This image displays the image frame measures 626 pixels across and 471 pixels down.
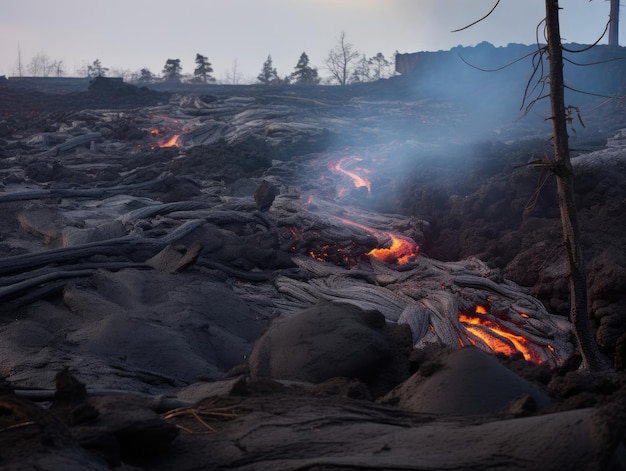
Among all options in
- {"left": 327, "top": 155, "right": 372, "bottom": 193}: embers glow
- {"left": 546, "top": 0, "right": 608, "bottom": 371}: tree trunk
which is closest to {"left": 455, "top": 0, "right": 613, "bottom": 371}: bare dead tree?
{"left": 546, "top": 0, "right": 608, "bottom": 371}: tree trunk

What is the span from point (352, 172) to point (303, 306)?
7.92m

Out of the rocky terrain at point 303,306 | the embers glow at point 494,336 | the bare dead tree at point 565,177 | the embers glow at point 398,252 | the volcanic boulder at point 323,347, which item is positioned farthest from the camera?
the embers glow at point 398,252

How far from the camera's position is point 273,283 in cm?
885

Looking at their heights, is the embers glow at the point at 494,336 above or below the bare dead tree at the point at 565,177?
below

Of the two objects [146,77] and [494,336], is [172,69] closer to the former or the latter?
[146,77]

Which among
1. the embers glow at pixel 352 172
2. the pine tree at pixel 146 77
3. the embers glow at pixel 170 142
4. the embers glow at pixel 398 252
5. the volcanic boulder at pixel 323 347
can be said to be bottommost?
the embers glow at pixel 398 252

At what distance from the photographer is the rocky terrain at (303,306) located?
9.53 ft

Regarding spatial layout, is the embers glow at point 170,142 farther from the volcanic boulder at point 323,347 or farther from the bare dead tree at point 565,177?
the bare dead tree at point 565,177

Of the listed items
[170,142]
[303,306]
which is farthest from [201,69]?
[303,306]

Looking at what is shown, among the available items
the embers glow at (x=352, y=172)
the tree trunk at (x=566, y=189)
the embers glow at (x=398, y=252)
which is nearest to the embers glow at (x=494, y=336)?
the tree trunk at (x=566, y=189)

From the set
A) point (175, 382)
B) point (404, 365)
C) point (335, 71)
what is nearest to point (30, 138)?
point (175, 382)

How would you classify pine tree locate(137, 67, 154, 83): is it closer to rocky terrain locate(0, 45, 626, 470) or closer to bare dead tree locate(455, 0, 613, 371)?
rocky terrain locate(0, 45, 626, 470)

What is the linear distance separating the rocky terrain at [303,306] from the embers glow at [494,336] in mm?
34

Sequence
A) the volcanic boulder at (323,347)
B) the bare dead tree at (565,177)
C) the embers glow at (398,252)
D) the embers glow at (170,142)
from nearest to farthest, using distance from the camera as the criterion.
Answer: the volcanic boulder at (323,347)
the bare dead tree at (565,177)
the embers glow at (398,252)
the embers glow at (170,142)
